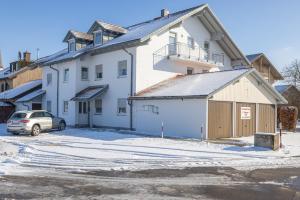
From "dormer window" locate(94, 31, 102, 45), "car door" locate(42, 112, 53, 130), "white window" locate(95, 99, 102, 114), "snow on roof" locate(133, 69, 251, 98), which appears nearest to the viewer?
"snow on roof" locate(133, 69, 251, 98)

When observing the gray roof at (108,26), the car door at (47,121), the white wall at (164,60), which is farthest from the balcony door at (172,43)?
the car door at (47,121)

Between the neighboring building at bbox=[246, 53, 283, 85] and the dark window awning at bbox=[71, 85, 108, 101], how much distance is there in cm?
1865

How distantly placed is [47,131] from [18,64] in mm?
24427

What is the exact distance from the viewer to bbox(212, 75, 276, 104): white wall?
2381 centimetres

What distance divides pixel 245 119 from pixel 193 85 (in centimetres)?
409

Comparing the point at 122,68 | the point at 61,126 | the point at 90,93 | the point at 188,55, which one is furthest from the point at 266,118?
the point at 61,126

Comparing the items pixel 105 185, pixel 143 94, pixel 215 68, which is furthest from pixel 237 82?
pixel 105 185

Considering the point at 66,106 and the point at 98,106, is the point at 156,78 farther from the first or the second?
the point at 66,106

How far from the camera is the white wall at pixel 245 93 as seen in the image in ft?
78.1

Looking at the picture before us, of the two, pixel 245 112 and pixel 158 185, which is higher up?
pixel 245 112

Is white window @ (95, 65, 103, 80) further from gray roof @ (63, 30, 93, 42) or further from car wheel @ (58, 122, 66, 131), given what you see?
car wheel @ (58, 122, 66, 131)

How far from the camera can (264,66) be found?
4453cm

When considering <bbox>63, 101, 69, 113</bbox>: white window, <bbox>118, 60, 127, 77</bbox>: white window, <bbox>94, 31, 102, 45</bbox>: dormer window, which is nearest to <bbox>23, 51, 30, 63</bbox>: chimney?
<bbox>63, 101, 69, 113</bbox>: white window

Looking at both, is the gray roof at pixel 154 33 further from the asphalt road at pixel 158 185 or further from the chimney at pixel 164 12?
the asphalt road at pixel 158 185
